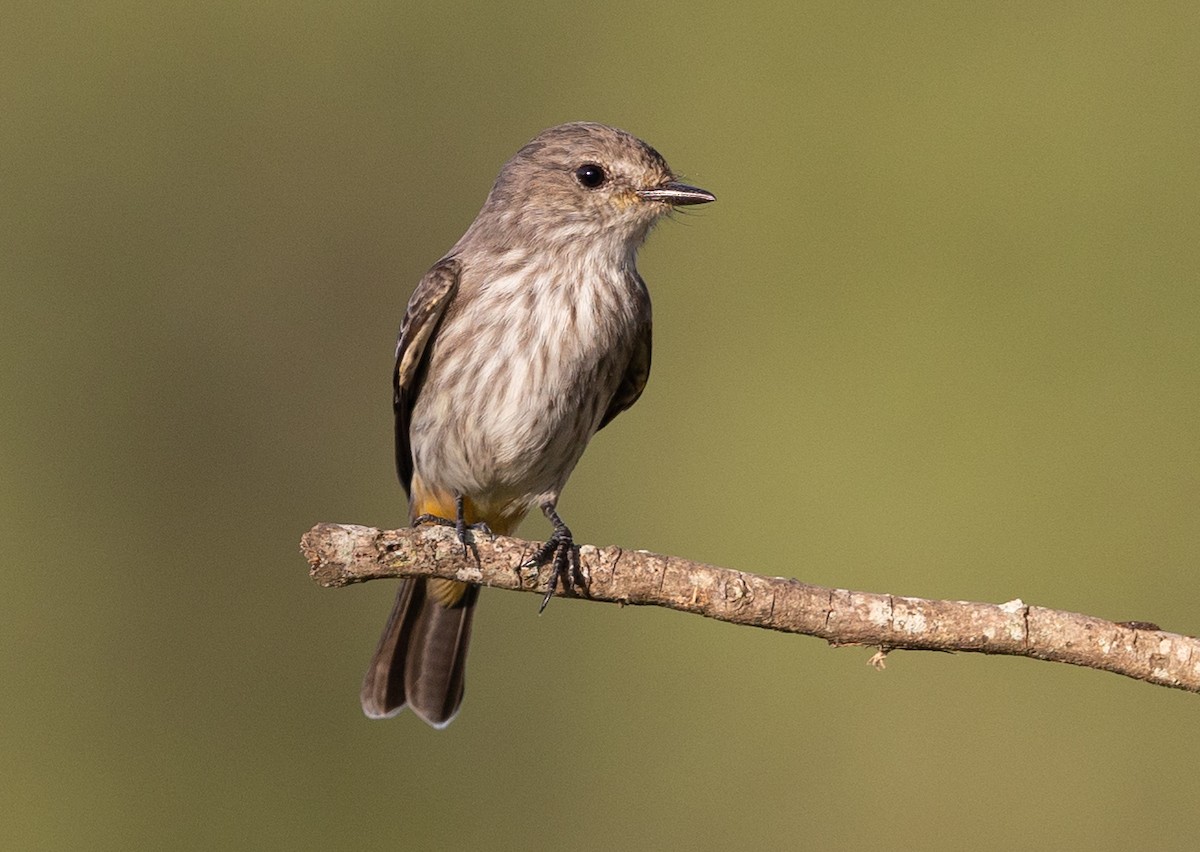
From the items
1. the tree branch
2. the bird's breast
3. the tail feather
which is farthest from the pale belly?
the tree branch

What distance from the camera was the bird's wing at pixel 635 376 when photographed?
545 cm

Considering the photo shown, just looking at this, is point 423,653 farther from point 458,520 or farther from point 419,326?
point 419,326

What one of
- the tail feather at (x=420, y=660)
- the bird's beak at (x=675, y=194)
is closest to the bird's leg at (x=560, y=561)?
the bird's beak at (x=675, y=194)

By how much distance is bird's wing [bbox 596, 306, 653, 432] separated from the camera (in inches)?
215

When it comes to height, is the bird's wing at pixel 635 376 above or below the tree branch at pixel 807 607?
above

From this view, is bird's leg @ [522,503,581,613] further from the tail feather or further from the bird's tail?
the tail feather

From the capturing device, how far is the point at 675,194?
510 cm

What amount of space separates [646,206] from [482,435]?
0.94 m

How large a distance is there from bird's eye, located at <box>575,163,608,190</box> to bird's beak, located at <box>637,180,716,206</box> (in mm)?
143

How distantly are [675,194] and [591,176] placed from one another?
1.05 feet

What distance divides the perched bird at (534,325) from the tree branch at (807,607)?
52.2 inches

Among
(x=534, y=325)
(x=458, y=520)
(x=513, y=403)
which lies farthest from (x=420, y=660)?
(x=534, y=325)

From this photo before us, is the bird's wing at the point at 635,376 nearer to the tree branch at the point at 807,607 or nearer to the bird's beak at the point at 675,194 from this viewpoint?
the bird's beak at the point at 675,194

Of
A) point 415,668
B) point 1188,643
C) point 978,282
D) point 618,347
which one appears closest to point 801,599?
point 1188,643
